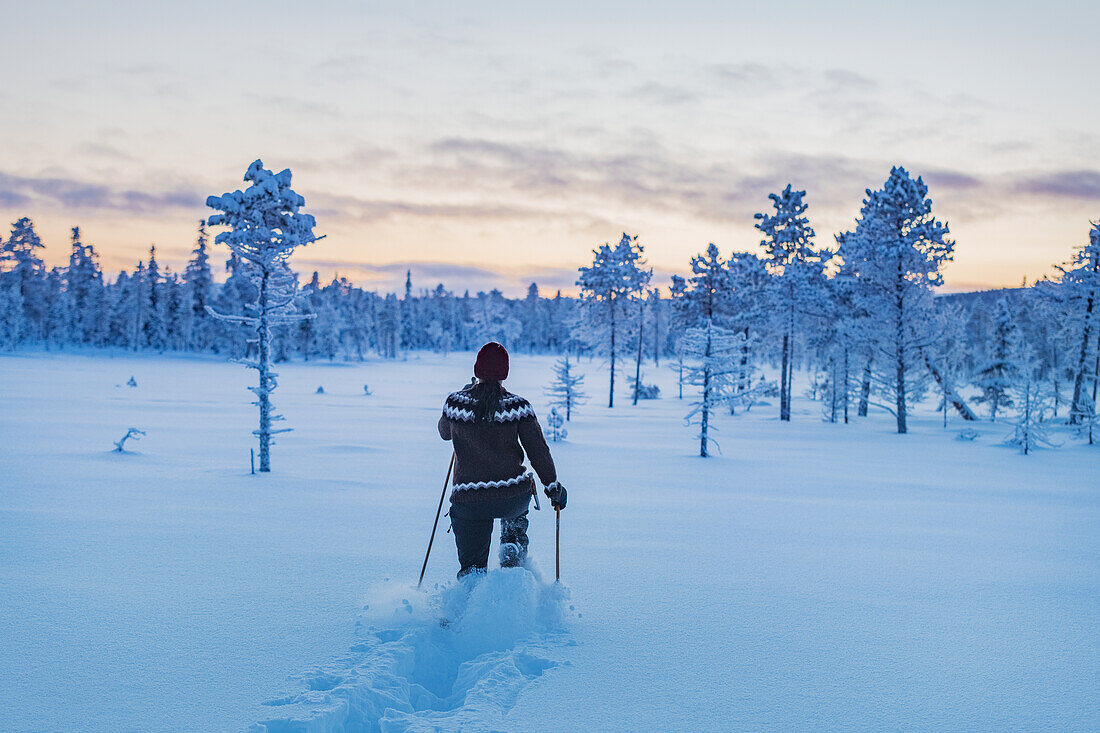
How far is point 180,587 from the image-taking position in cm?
596

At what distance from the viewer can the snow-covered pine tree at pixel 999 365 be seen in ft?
125

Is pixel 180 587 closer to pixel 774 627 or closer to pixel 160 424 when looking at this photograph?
pixel 774 627

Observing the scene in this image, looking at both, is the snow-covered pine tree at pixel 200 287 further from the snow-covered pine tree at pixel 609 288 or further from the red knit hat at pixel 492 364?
the red knit hat at pixel 492 364

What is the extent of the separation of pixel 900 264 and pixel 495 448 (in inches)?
1102

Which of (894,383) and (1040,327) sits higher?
(1040,327)

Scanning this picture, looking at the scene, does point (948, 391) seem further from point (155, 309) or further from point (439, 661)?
point (155, 309)

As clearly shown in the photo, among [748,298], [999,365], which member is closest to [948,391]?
[999,365]

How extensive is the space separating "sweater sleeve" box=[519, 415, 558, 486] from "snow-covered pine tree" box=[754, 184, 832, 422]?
98.0 feet

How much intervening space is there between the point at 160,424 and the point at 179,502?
44.6ft

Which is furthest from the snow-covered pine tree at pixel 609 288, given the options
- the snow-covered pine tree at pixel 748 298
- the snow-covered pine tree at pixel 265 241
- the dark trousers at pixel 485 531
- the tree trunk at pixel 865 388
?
the dark trousers at pixel 485 531

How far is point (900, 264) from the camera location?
27391 mm

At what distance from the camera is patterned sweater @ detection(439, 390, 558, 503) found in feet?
16.1

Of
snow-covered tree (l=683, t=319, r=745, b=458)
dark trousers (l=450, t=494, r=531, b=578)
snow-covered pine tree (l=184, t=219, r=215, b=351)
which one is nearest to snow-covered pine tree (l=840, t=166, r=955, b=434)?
snow-covered tree (l=683, t=319, r=745, b=458)

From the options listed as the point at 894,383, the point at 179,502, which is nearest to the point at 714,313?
the point at 894,383
